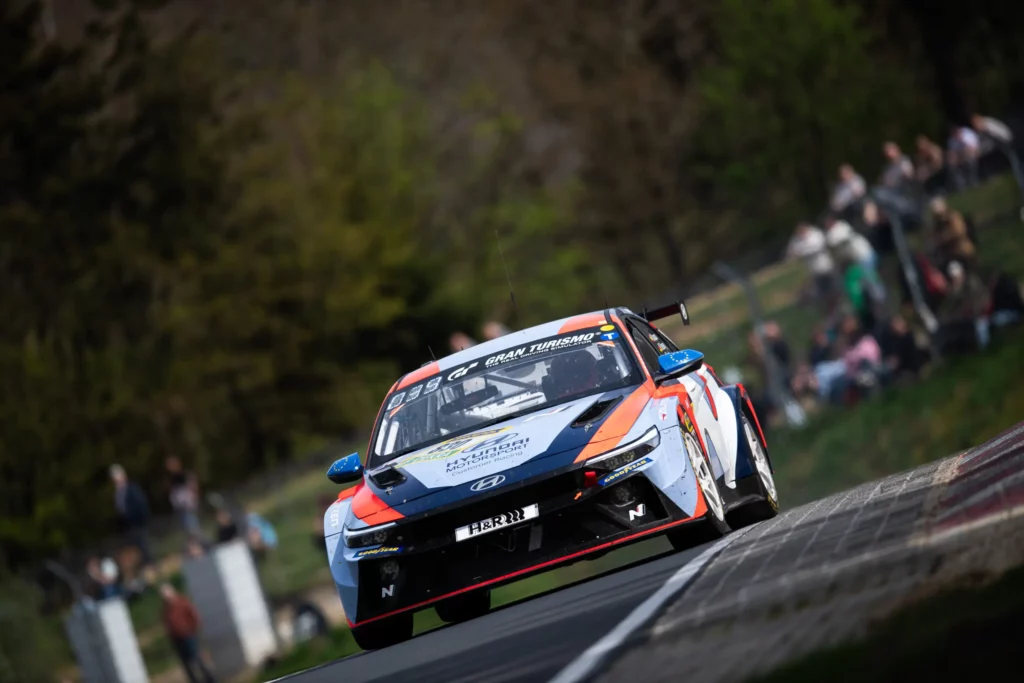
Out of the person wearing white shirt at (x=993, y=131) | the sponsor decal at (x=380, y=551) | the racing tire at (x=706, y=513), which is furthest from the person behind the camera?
the person wearing white shirt at (x=993, y=131)

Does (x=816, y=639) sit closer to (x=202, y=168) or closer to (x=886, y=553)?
(x=886, y=553)

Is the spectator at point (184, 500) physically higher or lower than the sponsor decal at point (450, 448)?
lower

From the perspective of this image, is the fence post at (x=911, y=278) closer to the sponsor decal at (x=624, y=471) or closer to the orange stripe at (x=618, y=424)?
the orange stripe at (x=618, y=424)

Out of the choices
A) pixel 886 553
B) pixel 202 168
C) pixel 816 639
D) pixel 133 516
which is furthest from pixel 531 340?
pixel 202 168

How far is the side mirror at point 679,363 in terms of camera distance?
9827 millimetres

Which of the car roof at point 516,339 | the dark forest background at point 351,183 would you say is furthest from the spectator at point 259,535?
the dark forest background at point 351,183

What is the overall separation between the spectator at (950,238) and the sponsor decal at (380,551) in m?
10.5

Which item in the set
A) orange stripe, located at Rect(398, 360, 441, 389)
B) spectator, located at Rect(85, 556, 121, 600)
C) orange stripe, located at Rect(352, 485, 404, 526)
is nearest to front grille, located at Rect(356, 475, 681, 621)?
orange stripe, located at Rect(352, 485, 404, 526)

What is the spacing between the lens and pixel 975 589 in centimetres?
519

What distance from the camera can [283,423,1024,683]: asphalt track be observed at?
5.54 metres

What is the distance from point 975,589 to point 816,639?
0.48m

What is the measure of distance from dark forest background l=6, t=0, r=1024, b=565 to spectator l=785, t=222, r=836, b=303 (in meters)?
27.2

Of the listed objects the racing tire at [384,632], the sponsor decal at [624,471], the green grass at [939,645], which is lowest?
the racing tire at [384,632]

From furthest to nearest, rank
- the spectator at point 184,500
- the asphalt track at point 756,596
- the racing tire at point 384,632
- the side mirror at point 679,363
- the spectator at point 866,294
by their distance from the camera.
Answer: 1. the spectator at point 184,500
2. the spectator at point 866,294
3. the side mirror at point 679,363
4. the racing tire at point 384,632
5. the asphalt track at point 756,596
